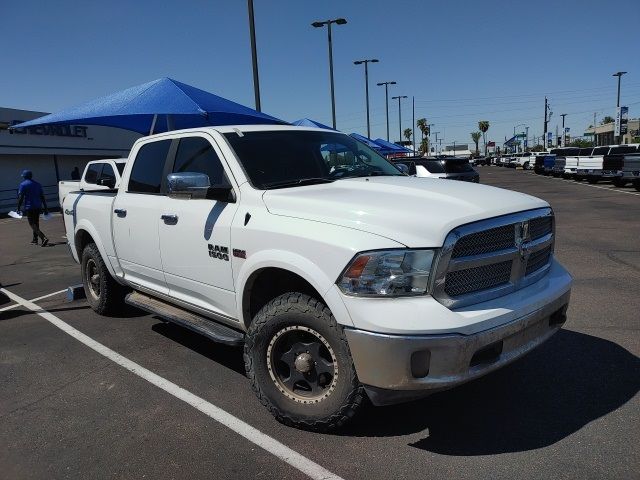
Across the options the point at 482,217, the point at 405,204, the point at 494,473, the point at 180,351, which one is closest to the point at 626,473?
the point at 494,473

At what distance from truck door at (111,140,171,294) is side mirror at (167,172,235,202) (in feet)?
2.72

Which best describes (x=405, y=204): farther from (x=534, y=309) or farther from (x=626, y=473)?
(x=626, y=473)

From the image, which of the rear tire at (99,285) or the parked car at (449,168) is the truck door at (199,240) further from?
the parked car at (449,168)

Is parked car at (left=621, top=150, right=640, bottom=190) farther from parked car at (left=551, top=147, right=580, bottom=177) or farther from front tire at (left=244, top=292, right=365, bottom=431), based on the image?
front tire at (left=244, top=292, right=365, bottom=431)

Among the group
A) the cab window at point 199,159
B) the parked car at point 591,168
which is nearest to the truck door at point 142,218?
the cab window at point 199,159

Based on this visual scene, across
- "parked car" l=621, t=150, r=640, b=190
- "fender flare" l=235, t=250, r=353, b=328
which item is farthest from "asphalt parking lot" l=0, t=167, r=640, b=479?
"parked car" l=621, t=150, r=640, b=190

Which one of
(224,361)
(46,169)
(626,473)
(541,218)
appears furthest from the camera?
(46,169)

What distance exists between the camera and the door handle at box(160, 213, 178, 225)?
433 centimetres

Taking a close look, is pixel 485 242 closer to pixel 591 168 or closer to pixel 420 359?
pixel 420 359

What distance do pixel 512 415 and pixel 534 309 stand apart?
770mm

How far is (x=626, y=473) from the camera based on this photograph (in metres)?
2.83

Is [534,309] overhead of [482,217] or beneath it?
beneath

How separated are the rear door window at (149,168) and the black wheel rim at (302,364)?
2.11 meters

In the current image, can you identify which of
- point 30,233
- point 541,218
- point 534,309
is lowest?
point 30,233
